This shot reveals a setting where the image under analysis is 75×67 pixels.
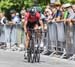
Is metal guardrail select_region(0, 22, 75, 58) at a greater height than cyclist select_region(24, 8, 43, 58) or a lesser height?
lesser

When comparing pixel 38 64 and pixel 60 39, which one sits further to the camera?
pixel 60 39

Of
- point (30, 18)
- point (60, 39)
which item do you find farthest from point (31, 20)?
point (60, 39)

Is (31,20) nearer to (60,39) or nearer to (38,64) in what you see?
(38,64)

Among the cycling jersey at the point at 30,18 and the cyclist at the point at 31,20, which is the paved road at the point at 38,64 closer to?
the cyclist at the point at 31,20

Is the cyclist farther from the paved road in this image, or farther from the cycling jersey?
the paved road

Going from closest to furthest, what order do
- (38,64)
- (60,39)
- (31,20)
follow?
(38,64), (31,20), (60,39)

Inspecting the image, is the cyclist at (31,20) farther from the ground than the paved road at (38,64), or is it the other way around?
the cyclist at (31,20)

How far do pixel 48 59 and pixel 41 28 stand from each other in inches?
75.8

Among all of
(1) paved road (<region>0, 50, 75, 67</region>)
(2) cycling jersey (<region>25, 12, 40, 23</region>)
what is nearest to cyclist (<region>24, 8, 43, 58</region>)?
(2) cycling jersey (<region>25, 12, 40, 23</region>)

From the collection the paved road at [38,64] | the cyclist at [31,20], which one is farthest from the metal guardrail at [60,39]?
the cyclist at [31,20]

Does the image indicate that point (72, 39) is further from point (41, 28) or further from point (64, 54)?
point (41, 28)

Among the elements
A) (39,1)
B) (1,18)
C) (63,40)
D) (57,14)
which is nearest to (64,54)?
(63,40)

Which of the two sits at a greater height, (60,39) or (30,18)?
(30,18)

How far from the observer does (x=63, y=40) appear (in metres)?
18.1
